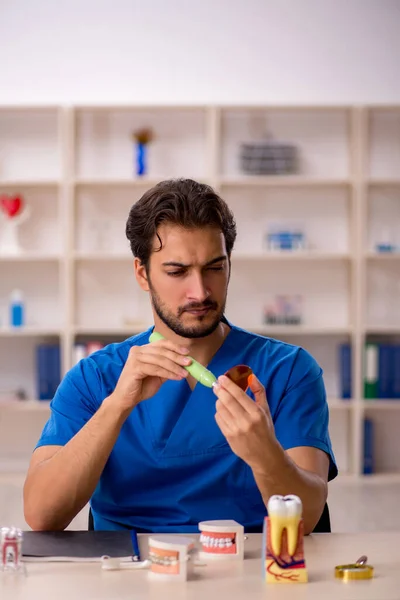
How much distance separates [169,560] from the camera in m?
1.39

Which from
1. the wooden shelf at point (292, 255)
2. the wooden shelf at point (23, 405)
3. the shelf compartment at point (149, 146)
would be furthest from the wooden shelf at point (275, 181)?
the wooden shelf at point (23, 405)

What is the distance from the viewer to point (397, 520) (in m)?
4.13

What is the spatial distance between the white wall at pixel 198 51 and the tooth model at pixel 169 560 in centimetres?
414

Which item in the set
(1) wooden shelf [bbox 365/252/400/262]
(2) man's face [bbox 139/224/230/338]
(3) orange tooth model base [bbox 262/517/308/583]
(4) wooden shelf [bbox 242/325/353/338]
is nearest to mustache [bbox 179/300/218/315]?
(2) man's face [bbox 139/224/230/338]

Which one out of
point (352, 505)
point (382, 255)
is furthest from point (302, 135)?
point (352, 505)

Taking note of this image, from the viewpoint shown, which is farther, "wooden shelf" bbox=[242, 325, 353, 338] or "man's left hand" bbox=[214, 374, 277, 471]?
"wooden shelf" bbox=[242, 325, 353, 338]

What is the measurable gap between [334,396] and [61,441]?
12.0 ft

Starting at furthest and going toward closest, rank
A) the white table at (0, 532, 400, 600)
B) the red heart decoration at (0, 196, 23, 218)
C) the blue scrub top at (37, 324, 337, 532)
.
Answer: the red heart decoration at (0, 196, 23, 218) < the blue scrub top at (37, 324, 337, 532) < the white table at (0, 532, 400, 600)

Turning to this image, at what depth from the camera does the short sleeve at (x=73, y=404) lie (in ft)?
6.14

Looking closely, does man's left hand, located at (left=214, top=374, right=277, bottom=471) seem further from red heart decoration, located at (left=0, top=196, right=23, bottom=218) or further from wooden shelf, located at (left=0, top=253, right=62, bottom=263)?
red heart decoration, located at (left=0, top=196, right=23, bottom=218)

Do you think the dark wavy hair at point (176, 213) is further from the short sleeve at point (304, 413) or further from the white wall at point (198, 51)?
the white wall at point (198, 51)

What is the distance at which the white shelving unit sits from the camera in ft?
17.4

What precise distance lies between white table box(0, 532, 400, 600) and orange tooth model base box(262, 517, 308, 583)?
0.04 feet

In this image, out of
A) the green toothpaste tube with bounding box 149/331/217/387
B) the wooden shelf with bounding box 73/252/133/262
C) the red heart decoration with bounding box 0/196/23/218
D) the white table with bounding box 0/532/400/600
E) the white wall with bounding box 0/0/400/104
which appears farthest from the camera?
the white wall with bounding box 0/0/400/104
